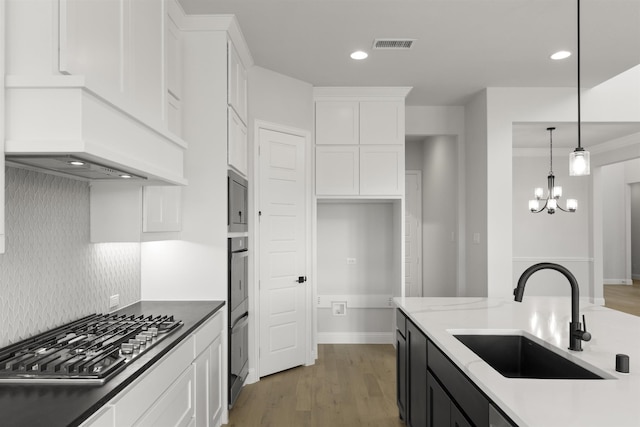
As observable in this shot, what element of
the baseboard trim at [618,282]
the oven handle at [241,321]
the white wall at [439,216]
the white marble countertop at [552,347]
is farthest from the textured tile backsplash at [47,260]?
the baseboard trim at [618,282]

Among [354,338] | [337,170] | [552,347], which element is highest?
[337,170]

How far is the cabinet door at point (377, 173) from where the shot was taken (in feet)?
15.2

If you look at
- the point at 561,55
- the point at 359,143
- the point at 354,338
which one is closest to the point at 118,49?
the point at 359,143

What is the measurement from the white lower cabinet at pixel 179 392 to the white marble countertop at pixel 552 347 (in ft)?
3.93

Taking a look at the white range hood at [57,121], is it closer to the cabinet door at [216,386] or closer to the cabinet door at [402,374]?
the cabinet door at [216,386]

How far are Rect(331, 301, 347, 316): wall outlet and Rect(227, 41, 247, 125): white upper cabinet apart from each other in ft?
8.25

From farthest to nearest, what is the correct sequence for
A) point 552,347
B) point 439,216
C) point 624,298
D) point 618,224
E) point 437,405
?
1. point 618,224
2. point 624,298
3. point 439,216
4. point 437,405
5. point 552,347

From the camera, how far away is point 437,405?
2.00 metres

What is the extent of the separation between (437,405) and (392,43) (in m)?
2.77

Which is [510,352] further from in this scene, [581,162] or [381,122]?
[381,122]

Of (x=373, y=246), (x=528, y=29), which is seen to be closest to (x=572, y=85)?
(x=528, y=29)

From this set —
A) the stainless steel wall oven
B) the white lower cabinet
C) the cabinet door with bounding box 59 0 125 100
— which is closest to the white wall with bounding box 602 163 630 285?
the stainless steel wall oven

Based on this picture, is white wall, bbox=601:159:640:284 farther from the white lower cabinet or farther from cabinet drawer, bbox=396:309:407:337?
the white lower cabinet

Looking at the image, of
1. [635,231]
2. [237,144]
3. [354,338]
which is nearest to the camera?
[237,144]
